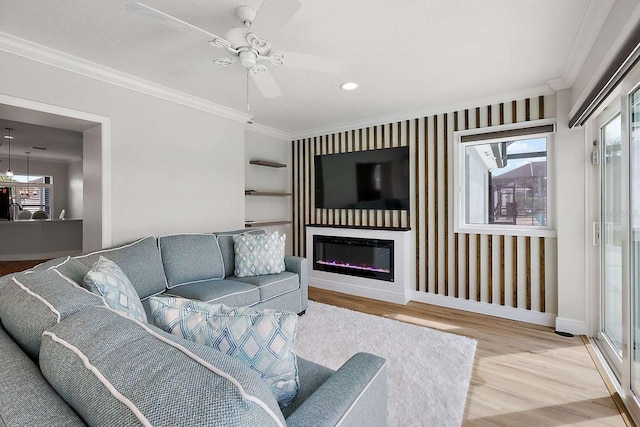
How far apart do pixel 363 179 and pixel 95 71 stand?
3.24 metres

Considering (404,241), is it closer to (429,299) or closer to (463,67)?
(429,299)

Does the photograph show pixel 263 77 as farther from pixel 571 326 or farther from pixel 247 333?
pixel 571 326

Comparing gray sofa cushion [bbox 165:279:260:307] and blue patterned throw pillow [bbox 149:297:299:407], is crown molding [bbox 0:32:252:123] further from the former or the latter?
blue patterned throw pillow [bbox 149:297:299:407]

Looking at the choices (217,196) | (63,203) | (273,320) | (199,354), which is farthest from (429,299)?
(63,203)

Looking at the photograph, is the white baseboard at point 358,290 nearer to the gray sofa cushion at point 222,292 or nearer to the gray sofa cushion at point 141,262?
the gray sofa cushion at point 222,292

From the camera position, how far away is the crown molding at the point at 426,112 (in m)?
3.15

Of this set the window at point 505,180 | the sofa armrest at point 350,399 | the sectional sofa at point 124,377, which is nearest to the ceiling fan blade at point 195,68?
the sectional sofa at point 124,377

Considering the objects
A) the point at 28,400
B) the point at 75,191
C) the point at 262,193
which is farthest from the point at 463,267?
the point at 75,191

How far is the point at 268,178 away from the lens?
4.89m

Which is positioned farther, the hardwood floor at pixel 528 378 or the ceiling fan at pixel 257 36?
the hardwood floor at pixel 528 378

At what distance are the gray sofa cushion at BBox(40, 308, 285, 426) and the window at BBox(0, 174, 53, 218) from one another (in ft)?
35.2

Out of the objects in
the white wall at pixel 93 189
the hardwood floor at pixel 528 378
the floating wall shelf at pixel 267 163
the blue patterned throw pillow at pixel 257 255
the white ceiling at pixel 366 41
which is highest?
the white ceiling at pixel 366 41

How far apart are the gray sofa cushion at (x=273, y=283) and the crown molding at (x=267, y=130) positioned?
Result: 2363 mm

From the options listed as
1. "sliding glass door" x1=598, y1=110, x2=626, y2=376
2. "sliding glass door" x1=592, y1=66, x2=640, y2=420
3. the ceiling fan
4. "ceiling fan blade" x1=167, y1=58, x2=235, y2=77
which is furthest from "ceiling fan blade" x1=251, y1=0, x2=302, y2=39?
"sliding glass door" x1=598, y1=110, x2=626, y2=376
